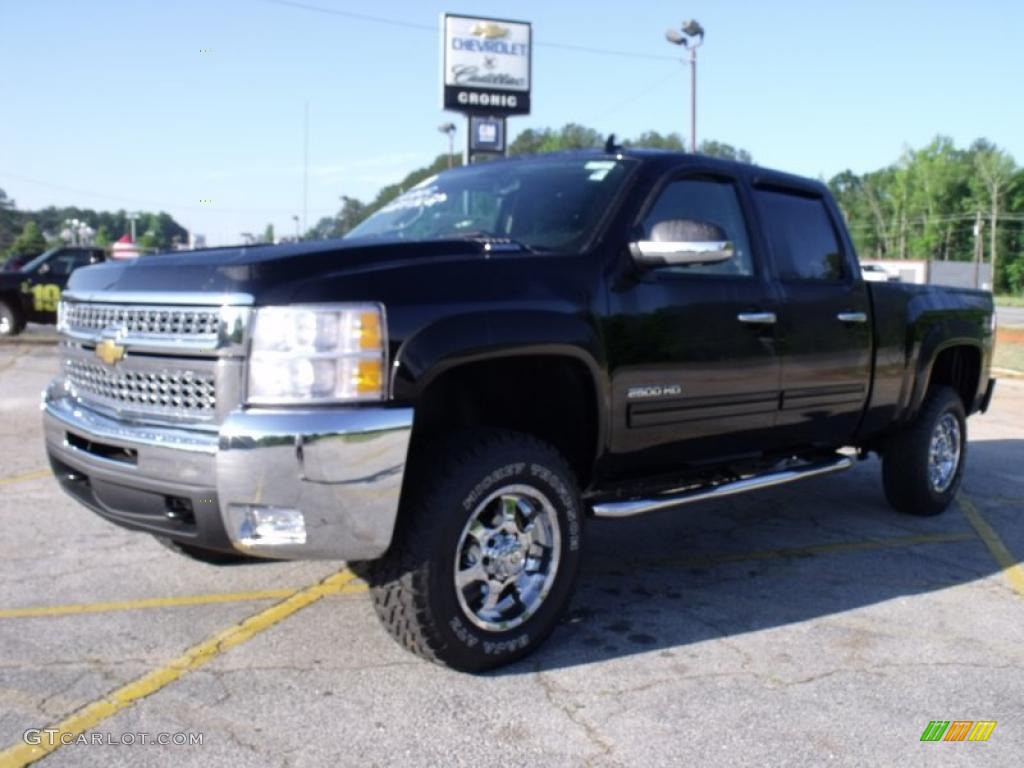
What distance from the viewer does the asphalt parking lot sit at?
311cm

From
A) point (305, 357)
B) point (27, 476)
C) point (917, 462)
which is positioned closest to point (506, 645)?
point (305, 357)

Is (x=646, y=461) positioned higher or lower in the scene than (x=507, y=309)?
lower

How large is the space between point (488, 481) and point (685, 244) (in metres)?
1.26

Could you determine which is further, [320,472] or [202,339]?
[202,339]

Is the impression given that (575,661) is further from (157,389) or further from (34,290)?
(34,290)

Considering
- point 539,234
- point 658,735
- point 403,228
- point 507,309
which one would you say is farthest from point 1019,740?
point 403,228

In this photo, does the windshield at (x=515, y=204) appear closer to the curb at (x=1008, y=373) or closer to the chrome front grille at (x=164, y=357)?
the chrome front grille at (x=164, y=357)

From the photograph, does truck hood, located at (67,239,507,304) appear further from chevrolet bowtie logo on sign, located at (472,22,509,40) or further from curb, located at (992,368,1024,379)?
chevrolet bowtie logo on sign, located at (472,22,509,40)

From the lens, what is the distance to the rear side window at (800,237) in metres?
5.10

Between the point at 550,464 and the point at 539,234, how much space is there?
43.5 inches

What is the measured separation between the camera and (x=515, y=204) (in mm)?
4539

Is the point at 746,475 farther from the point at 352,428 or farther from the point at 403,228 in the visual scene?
the point at 352,428

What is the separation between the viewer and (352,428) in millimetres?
3125

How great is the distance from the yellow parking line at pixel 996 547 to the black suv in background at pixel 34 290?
55.4 ft
